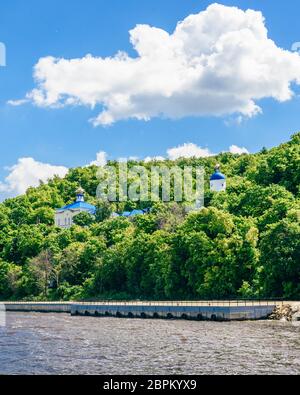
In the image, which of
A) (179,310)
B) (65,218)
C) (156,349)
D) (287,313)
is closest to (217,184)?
(65,218)

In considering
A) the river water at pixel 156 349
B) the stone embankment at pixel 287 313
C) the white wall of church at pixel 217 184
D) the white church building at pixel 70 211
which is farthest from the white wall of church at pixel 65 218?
the stone embankment at pixel 287 313

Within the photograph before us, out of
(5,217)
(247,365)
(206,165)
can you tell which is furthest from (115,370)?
(206,165)

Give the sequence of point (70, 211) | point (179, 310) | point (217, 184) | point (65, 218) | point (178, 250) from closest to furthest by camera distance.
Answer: point (179, 310), point (178, 250), point (217, 184), point (70, 211), point (65, 218)

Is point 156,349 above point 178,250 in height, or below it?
below

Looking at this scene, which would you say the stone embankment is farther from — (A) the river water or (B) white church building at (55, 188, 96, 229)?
(B) white church building at (55, 188, 96, 229)

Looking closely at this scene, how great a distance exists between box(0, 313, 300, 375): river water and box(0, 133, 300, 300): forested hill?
13.3 m

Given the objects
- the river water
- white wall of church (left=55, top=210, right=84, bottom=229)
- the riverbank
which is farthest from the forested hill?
the river water

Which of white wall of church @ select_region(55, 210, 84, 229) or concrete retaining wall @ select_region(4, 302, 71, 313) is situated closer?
concrete retaining wall @ select_region(4, 302, 71, 313)

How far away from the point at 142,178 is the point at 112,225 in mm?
51894

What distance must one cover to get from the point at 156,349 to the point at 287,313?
18953 millimetres

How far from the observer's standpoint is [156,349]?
40688 mm

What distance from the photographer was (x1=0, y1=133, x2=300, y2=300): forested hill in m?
69.4

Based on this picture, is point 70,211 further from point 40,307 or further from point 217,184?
point 40,307

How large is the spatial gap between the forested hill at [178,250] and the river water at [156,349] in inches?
525
